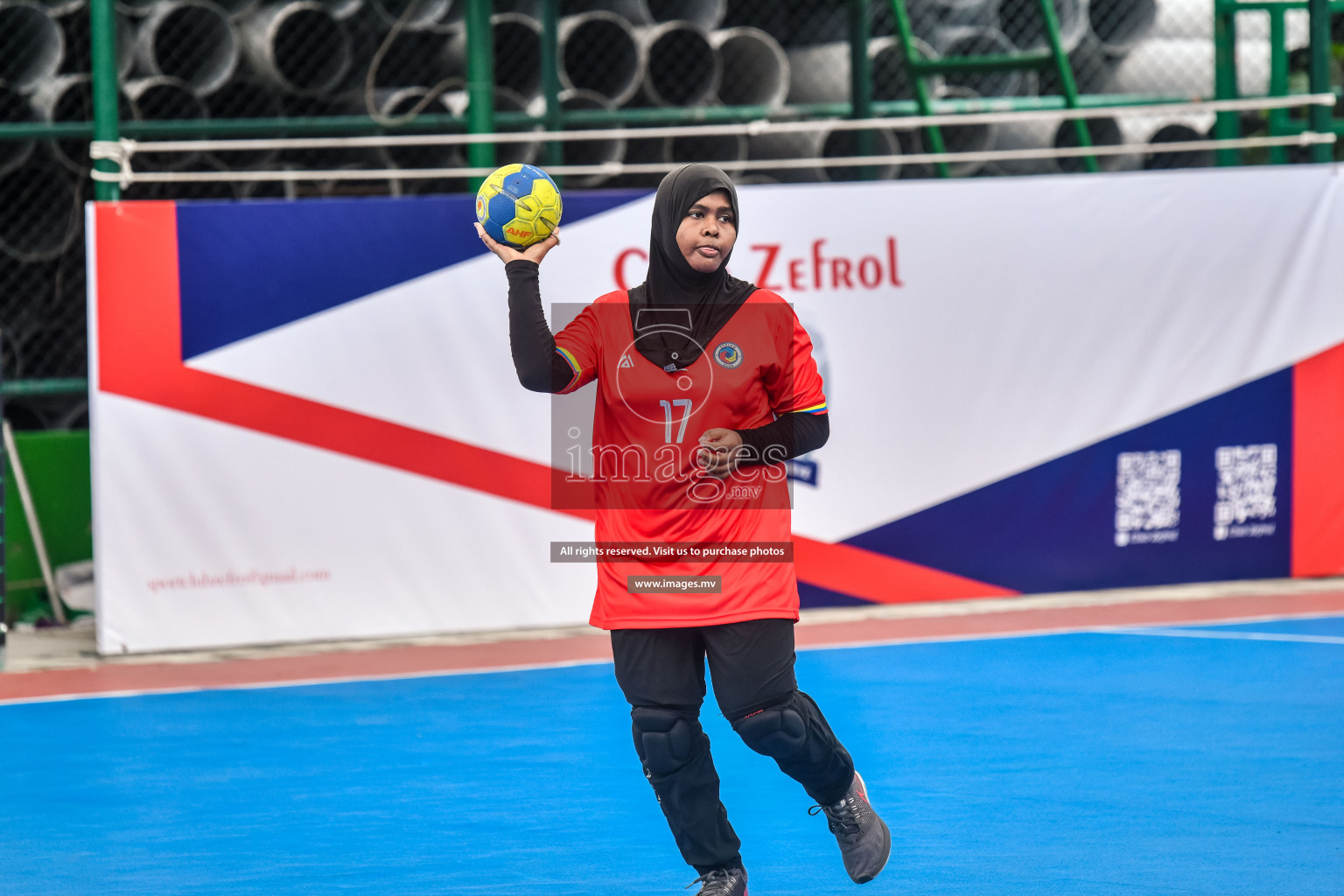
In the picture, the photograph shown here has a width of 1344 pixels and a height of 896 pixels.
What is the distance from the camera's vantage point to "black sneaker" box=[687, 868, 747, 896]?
402cm

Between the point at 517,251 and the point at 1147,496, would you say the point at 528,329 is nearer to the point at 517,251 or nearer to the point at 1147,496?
the point at 517,251

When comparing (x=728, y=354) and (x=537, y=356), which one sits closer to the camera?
(x=537, y=356)

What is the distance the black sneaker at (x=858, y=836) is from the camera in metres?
4.20

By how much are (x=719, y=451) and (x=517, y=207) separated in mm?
816

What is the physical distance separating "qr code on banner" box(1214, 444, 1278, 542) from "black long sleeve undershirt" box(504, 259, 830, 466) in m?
6.00

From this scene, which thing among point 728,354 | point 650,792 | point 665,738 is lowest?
point 650,792

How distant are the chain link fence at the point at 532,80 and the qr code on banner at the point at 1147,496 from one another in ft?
8.65

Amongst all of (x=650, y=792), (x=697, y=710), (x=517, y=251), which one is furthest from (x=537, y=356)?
(x=650, y=792)

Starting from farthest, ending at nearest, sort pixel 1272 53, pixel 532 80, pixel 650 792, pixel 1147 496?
pixel 532 80 → pixel 1272 53 → pixel 1147 496 → pixel 650 792

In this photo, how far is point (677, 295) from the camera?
4086 mm

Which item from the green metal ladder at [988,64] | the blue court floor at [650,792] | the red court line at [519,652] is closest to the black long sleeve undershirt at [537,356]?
the blue court floor at [650,792]

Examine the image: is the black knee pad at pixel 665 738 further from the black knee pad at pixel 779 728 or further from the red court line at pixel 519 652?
the red court line at pixel 519 652

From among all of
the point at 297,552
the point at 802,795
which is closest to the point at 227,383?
the point at 297,552

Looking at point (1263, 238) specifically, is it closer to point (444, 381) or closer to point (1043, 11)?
point (1043, 11)
